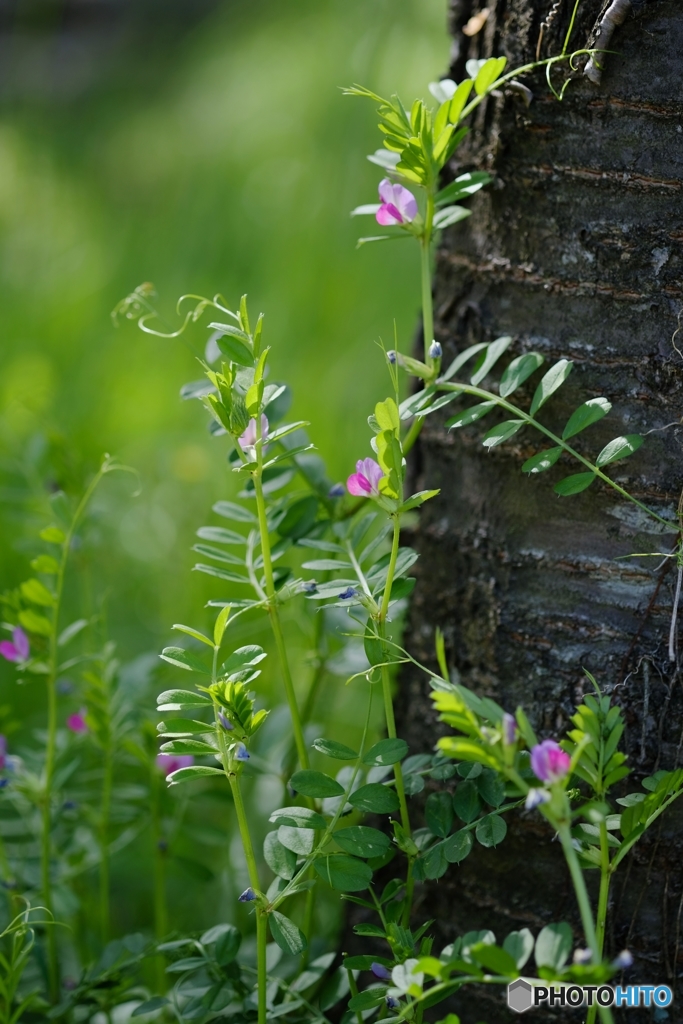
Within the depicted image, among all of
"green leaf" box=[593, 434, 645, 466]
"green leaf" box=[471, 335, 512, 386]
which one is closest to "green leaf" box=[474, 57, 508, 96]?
"green leaf" box=[471, 335, 512, 386]

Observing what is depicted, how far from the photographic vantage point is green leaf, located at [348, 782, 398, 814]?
812 millimetres

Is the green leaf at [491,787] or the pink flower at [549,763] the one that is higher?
the pink flower at [549,763]

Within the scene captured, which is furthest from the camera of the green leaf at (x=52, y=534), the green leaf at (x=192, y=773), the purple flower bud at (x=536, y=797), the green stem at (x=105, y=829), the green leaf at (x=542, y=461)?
the green stem at (x=105, y=829)

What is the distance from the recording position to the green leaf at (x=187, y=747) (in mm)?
749

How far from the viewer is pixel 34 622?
99 cm

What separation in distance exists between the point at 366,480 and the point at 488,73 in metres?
0.34

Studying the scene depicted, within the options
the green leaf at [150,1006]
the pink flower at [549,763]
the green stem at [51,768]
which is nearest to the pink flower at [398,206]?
the green stem at [51,768]

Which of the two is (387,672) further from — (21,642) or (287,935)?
(21,642)

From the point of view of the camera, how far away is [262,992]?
0.77 meters

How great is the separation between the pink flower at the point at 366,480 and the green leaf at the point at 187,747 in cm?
21

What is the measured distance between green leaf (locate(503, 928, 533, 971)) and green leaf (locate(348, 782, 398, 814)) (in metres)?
0.18

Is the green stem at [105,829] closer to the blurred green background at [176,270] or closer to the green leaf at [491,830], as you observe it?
the blurred green background at [176,270]

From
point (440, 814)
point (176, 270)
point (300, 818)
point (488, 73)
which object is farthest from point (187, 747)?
point (176, 270)

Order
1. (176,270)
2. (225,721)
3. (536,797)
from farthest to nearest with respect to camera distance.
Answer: (176,270)
(225,721)
(536,797)
